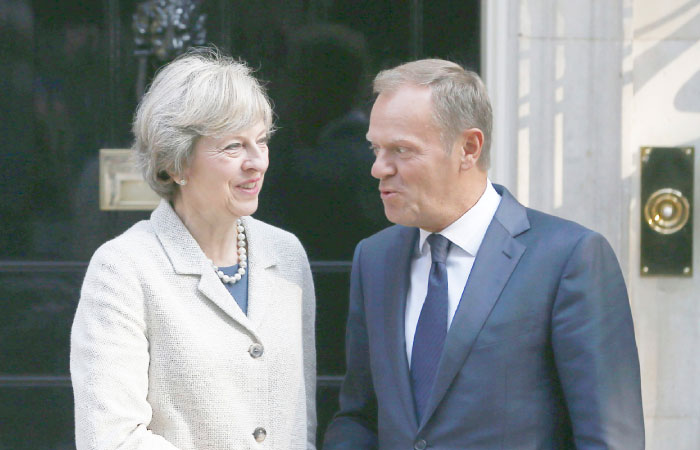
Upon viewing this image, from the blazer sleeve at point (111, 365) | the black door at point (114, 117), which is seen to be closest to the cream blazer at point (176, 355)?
the blazer sleeve at point (111, 365)

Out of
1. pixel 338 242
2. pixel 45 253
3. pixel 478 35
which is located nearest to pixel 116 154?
pixel 45 253

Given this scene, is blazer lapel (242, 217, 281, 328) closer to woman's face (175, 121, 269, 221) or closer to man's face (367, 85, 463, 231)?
woman's face (175, 121, 269, 221)

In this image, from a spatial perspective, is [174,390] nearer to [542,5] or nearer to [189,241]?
[189,241]

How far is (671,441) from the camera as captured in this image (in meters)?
3.82

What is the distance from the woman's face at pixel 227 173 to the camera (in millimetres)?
2457

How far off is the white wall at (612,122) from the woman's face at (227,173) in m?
1.48

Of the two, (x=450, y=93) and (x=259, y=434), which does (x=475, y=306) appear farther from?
(x=259, y=434)

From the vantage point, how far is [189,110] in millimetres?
2414

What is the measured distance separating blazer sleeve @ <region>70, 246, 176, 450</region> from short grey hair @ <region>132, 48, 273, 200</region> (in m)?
0.30

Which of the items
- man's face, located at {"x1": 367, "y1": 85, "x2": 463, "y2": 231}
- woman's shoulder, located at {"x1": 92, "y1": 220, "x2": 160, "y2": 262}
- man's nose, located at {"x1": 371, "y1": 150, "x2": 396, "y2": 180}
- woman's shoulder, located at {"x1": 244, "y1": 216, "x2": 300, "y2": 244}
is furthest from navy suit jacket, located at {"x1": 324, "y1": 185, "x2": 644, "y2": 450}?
woman's shoulder, located at {"x1": 92, "y1": 220, "x2": 160, "y2": 262}

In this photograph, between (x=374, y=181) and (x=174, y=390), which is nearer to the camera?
(x=174, y=390)

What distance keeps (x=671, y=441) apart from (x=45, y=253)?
2.47 metres

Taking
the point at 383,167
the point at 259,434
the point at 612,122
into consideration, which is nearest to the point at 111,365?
the point at 259,434

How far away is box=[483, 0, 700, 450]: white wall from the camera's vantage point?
3717 millimetres
